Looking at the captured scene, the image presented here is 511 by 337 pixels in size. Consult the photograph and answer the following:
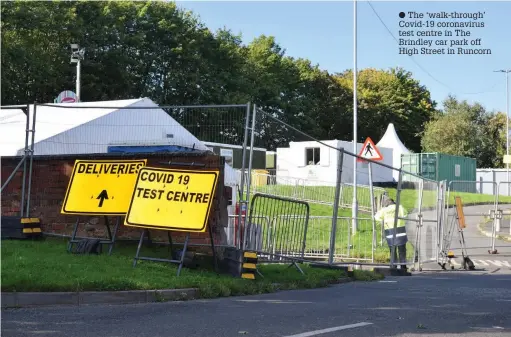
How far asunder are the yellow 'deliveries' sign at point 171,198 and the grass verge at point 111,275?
68cm

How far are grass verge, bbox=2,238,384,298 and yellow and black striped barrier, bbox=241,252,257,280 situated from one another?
18cm

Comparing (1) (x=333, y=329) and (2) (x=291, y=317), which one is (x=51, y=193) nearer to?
(2) (x=291, y=317)

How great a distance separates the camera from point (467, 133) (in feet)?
217

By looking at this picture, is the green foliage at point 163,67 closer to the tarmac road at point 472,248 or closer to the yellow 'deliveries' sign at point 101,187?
the tarmac road at point 472,248

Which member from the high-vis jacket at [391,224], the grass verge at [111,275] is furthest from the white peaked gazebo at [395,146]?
the grass verge at [111,275]

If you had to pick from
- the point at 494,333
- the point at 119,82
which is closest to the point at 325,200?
the point at 494,333

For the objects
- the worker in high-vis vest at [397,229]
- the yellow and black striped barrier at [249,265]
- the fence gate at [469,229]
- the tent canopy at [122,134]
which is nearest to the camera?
the yellow and black striped barrier at [249,265]

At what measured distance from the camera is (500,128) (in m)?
71.3

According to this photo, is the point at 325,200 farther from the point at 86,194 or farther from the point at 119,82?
the point at 119,82

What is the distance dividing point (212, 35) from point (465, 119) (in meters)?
26.4

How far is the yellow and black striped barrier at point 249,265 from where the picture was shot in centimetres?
1115

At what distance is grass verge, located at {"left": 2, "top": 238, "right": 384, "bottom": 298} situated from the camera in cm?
898

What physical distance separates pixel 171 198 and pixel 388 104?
63.3 metres

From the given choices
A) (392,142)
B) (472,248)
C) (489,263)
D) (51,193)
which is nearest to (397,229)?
(489,263)
